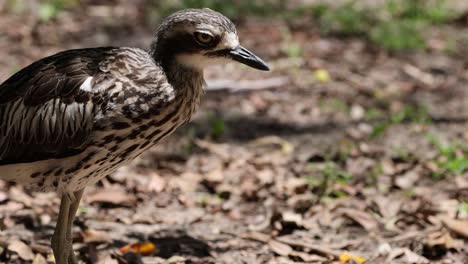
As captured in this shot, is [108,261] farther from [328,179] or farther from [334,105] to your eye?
[334,105]

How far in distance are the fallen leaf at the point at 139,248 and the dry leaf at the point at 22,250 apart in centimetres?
55

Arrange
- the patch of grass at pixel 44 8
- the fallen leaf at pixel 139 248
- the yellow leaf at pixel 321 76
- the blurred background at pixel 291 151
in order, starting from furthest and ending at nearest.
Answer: the patch of grass at pixel 44 8, the yellow leaf at pixel 321 76, the blurred background at pixel 291 151, the fallen leaf at pixel 139 248

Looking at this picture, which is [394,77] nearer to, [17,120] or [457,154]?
[457,154]

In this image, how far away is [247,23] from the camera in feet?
31.1

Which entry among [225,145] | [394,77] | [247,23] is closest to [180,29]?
[225,145]

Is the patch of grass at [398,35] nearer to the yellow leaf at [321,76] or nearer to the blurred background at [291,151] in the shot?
the blurred background at [291,151]

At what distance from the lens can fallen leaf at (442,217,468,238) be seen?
5016 mm

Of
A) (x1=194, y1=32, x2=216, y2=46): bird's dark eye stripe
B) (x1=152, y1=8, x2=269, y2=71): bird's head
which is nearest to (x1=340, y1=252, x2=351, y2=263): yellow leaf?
(x1=152, y1=8, x2=269, y2=71): bird's head

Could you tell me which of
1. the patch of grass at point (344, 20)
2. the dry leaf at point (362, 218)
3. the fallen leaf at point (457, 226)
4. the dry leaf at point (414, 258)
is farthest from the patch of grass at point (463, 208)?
the patch of grass at point (344, 20)

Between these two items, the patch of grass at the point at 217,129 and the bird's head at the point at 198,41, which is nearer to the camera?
the bird's head at the point at 198,41

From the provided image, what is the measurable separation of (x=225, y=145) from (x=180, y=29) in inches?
96.6

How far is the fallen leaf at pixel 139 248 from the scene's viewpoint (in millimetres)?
4945

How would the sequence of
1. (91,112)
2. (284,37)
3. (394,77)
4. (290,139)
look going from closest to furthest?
1. (91,112)
2. (290,139)
3. (394,77)
4. (284,37)

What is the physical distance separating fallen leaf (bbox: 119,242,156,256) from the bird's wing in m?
0.95
